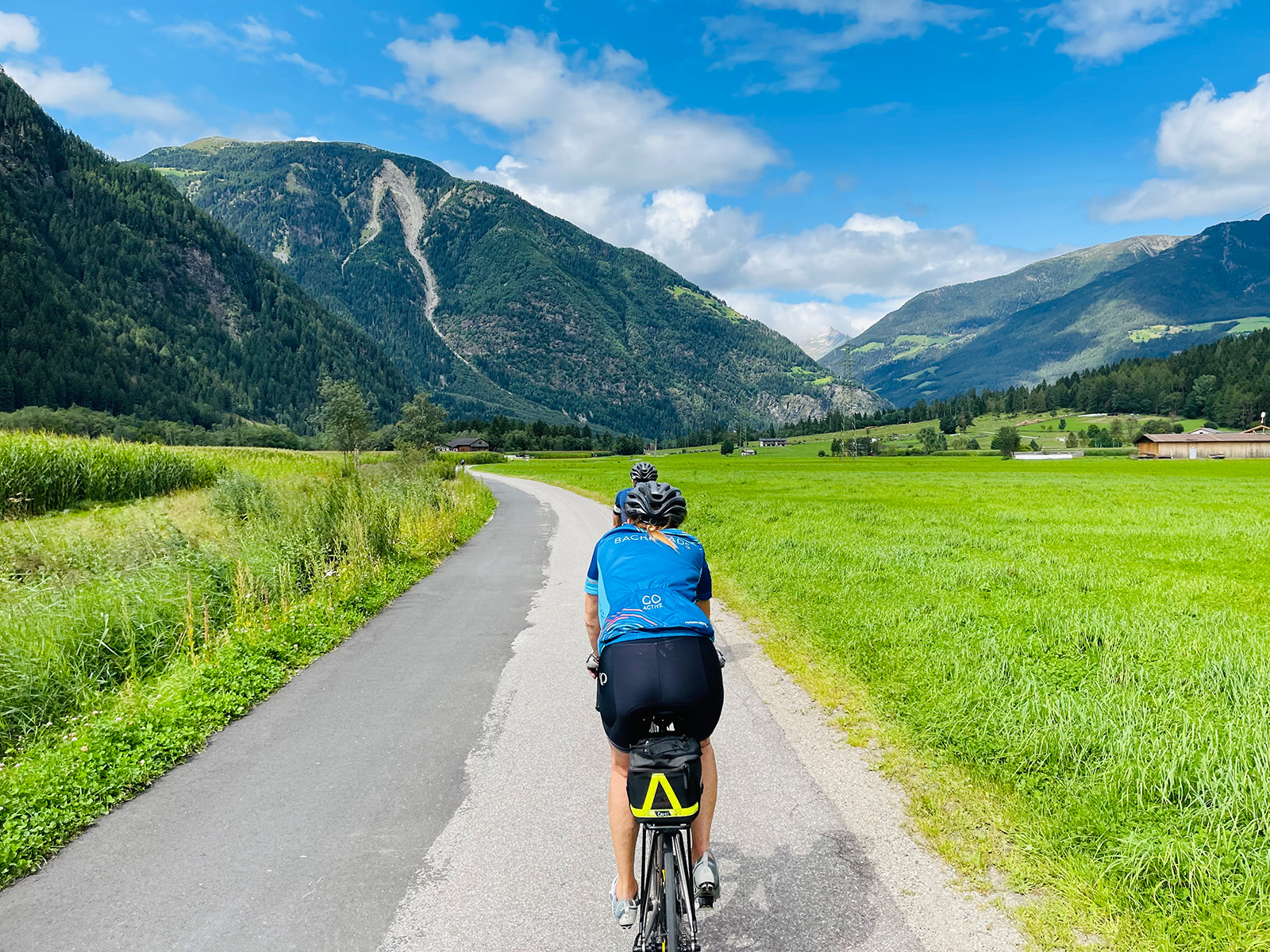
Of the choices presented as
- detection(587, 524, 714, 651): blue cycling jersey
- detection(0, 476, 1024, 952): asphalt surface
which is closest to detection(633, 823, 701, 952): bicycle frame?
detection(0, 476, 1024, 952): asphalt surface

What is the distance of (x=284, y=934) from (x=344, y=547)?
505 inches

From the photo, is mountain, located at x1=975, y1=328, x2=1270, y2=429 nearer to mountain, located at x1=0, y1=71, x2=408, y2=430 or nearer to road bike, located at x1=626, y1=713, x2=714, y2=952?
road bike, located at x1=626, y1=713, x2=714, y2=952

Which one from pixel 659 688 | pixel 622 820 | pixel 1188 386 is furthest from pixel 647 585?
pixel 1188 386

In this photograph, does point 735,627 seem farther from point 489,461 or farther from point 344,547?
point 489,461

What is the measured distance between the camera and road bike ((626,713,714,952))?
2994 mm

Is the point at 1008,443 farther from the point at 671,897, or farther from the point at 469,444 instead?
the point at 671,897

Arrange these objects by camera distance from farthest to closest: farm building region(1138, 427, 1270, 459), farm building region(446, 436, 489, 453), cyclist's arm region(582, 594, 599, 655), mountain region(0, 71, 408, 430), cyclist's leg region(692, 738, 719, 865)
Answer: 1. farm building region(446, 436, 489, 453)
2. mountain region(0, 71, 408, 430)
3. farm building region(1138, 427, 1270, 459)
4. cyclist's arm region(582, 594, 599, 655)
5. cyclist's leg region(692, 738, 719, 865)

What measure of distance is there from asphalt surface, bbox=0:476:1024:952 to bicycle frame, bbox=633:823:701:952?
56cm

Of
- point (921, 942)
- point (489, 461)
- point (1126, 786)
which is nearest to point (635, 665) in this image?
point (921, 942)

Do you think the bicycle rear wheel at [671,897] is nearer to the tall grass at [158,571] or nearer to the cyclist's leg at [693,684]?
the cyclist's leg at [693,684]

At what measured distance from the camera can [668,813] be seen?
9.83 feet

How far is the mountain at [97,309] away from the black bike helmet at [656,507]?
174602 millimetres

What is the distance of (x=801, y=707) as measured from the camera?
705 centimetres

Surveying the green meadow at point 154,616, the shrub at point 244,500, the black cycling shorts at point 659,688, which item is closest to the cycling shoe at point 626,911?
the black cycling shorts at point 659,688
